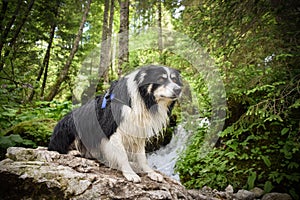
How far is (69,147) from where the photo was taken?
2.48m

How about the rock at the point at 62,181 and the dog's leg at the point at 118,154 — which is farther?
the dog's leg at the point at 118,154

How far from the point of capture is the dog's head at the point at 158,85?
198 cm

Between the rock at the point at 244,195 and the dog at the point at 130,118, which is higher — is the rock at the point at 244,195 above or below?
below

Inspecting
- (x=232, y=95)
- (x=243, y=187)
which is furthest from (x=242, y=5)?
(x=243, y=187)

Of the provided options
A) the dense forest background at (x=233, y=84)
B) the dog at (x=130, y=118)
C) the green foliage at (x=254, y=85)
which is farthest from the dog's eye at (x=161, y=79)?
the green foliage at (x=254, y=85)

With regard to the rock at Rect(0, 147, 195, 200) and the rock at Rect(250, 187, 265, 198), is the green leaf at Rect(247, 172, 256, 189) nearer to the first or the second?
the rock at Rect(250, 187, 265, 198)

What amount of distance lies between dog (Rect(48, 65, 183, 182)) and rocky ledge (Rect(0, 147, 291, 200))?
119mm

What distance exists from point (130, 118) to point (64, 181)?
24.6 inches

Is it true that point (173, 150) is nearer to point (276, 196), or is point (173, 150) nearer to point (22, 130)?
point (276, 196)

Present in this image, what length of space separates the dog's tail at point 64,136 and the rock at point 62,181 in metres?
0.28

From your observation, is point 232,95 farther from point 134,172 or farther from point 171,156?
point 134,172

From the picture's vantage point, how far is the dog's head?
6.50 feet

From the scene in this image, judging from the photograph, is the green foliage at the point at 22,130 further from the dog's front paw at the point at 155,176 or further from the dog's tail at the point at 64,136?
the dog's front paw at the point at 155,176

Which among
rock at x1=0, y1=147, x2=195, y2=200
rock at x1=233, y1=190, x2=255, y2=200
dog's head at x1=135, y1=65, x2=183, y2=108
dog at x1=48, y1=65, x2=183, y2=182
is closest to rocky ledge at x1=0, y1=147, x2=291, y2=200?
rock at x1=0, y1=147, x2=195, y2=200
